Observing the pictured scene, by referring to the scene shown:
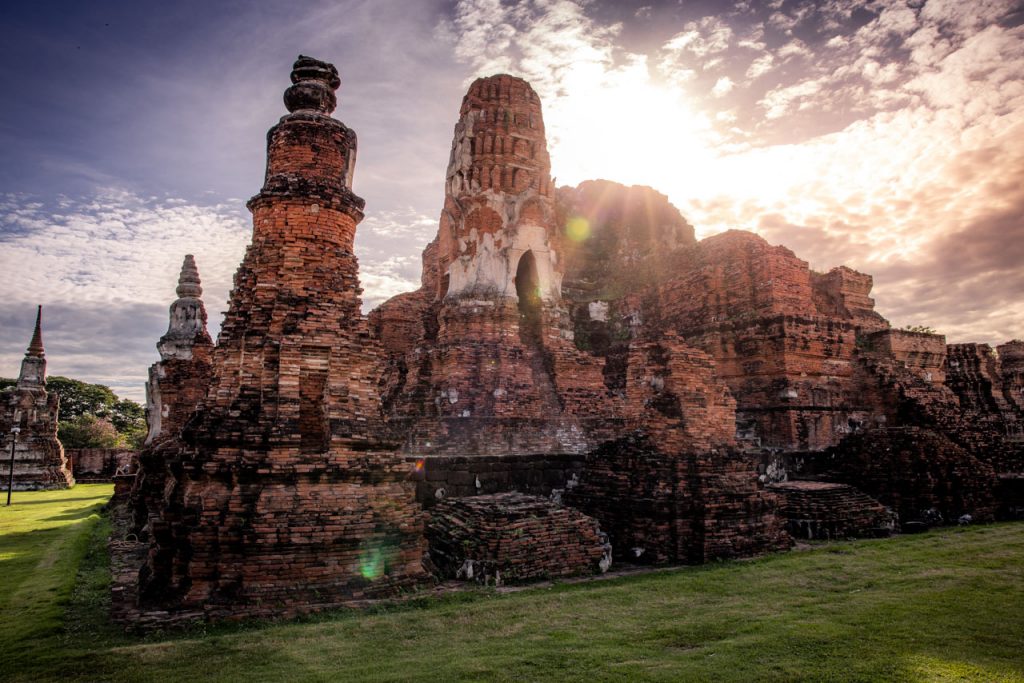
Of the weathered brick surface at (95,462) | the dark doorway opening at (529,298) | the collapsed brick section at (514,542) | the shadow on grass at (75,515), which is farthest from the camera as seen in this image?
the weathered brick surface at (95,462)

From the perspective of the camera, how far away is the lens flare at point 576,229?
70.6 ft

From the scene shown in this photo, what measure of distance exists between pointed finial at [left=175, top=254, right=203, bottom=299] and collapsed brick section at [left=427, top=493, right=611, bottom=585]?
34.6ft

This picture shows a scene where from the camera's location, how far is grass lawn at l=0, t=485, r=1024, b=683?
15.1ft

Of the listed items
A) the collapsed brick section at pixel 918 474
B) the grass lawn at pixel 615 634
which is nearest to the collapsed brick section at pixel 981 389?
the collapsed brick section at pixel 918 474

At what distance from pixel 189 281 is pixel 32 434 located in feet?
56.1

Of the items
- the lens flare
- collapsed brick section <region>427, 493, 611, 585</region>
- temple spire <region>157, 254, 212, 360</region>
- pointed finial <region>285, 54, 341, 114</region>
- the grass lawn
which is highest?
the lens flare

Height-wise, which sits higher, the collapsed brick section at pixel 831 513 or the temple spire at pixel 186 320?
the temple spire at pixel 186 320

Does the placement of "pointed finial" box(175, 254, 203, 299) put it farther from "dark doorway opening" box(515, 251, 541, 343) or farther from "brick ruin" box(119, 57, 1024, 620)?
"dark doorway opening" box(515, 251, 541, 343)

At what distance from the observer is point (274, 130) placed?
8.53 m

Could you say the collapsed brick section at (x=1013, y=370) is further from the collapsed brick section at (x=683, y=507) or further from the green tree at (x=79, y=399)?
the green tree at (x=79, y=399)

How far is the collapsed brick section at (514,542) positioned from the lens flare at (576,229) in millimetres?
14030

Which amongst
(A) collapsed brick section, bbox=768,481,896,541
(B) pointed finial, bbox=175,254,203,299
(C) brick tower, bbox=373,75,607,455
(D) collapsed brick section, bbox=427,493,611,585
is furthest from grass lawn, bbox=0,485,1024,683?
(B) pointed finial, bbox=175,254,203,299

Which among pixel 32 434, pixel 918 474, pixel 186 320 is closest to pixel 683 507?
pixel 918 474

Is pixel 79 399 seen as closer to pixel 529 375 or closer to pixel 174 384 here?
pixel 174 384
